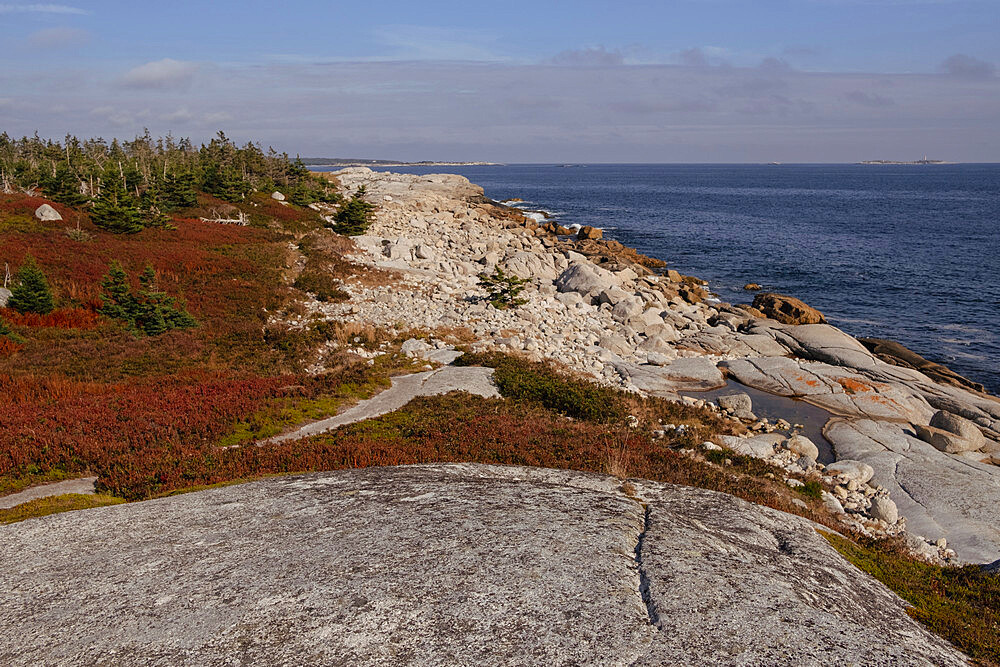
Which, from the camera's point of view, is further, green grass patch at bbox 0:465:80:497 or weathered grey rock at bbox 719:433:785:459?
weathered grey rock at bbox 719:433:785:459

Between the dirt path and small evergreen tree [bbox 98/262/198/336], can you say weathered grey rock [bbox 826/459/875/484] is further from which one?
small evergreen tree [bbox 98/262/198/336]

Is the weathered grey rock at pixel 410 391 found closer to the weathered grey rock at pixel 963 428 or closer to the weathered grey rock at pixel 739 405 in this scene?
the weathered grey rock at pixel 739 405

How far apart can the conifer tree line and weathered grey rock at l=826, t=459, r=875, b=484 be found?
4010 centimetres

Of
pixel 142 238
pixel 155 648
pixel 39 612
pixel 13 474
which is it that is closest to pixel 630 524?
pixel 155 648

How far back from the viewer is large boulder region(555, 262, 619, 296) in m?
41.0

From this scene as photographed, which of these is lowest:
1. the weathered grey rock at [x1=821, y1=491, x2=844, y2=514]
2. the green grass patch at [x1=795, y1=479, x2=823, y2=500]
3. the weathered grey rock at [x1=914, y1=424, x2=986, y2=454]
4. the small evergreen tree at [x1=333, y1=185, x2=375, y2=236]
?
the weathered grey rock at [x1=914, y1=424, x2=986, y2=454]

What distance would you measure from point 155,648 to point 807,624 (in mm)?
7193

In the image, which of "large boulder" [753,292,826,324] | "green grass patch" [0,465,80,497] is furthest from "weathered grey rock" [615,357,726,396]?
"green grass patch" [0,465,80,497]

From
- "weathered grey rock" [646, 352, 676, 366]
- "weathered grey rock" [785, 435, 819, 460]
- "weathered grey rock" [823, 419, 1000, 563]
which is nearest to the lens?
"weathered grey rock" [823, 419, 1000, 563]

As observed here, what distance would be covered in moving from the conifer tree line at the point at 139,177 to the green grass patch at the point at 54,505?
31.6 meters

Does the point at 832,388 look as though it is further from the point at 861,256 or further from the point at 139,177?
the point at 139,177

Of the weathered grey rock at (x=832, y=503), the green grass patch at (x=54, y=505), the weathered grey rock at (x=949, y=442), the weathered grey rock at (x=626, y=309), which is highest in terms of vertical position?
the green grass patch at (x=54, y=505)

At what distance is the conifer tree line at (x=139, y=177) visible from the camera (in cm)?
3931

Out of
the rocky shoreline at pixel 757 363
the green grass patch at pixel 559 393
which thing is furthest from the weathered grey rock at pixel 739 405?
the green grass patch at pixel 559 393
